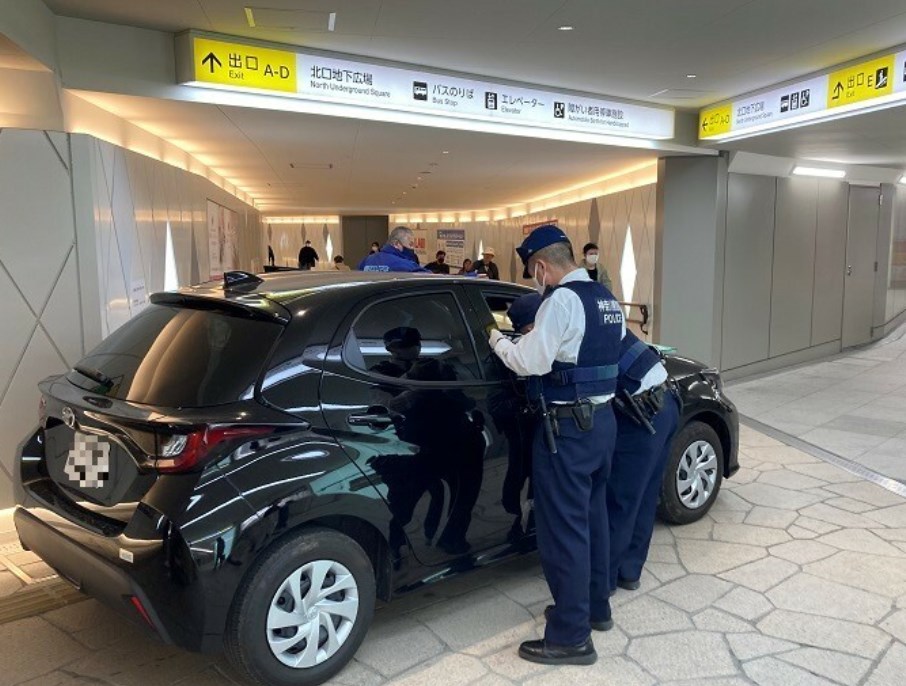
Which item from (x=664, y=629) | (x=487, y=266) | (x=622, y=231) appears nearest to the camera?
(x=664, y=629)

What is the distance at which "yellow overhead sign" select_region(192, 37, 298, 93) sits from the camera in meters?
5.16

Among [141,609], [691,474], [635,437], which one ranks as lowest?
[691,474]

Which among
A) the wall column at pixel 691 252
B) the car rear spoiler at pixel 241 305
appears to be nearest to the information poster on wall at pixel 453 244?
the wall column at pixel 691 252

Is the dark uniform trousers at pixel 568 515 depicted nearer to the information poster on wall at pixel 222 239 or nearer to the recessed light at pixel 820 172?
the information poster on wall at pixel 222 239

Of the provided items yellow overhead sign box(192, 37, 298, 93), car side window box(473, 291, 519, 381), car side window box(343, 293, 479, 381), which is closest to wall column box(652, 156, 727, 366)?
yellow overhead sign box(192, 37, 298, 93)

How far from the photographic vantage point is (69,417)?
2652 millimetres

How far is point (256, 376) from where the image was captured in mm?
2473

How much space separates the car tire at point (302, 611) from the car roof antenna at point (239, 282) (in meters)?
1.04

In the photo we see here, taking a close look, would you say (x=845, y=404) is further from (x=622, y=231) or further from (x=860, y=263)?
(x=622, y=231)

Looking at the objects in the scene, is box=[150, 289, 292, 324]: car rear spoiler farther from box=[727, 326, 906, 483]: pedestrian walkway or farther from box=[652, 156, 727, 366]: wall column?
box=[652, 156, 727, 366]: wall column

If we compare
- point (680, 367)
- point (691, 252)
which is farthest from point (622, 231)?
point (680, 367)

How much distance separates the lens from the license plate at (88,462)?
252 cm

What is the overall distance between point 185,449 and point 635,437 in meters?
1.94

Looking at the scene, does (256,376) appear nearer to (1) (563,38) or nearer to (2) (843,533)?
(2) (843,533)
